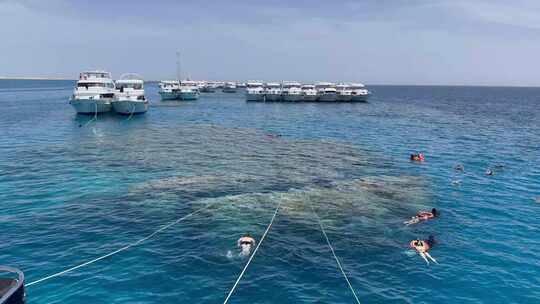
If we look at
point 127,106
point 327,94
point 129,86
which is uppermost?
point 129,86

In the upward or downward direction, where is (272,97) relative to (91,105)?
upward

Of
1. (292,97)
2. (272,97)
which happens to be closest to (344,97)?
(292,97)

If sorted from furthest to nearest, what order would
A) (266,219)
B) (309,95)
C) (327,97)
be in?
1. (327,97)
2. (309,95)
3. (266,219)

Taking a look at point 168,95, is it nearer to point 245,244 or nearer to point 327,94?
point 327,94

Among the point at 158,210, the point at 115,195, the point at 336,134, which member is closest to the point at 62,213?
the point at 115,195

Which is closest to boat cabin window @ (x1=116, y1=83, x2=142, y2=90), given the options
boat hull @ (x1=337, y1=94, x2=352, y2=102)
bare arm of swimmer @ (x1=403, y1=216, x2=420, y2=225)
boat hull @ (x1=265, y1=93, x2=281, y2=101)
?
boat hull @ (x1=265, y1=93, x2=281, y2=101)

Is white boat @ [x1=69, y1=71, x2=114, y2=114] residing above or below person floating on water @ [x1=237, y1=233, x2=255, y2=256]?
above

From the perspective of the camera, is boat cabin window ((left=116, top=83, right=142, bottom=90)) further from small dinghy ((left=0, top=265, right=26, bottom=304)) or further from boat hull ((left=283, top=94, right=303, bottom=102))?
small dinghy ((left=0, top=265, right=26, bottom=304))

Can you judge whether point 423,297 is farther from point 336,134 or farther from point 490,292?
point 336,134
